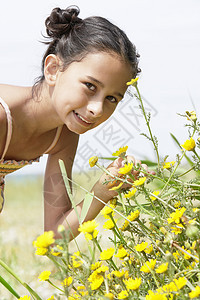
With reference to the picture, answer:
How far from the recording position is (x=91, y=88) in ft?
4.36

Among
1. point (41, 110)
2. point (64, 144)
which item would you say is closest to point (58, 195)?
point (64, 144)

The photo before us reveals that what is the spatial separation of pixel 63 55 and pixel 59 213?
657mm

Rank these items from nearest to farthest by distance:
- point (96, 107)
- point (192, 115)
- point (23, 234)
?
point (192, 115), point (96, 107), point (23, 234)

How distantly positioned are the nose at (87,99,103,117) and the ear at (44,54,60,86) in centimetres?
26

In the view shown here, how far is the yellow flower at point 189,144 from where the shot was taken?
84 cm

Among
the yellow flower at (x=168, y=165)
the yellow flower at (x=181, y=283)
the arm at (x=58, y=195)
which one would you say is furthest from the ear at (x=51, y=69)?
the yellow flower at (x=181, y=283)

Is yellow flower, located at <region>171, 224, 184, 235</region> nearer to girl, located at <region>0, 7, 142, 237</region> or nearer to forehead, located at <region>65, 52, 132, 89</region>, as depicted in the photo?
girl, located at <region>0, 7, 142, 237</region>

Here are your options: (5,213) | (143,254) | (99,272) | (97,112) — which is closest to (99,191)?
(97,112)

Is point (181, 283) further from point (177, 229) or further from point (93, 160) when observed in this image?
point (93, 160)

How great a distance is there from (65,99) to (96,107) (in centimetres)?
16

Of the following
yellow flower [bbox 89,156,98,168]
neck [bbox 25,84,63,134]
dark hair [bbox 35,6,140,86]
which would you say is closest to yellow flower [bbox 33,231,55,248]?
yellow flower [bbox 89,156,98,168]

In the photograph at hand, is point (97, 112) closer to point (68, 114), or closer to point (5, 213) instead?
point (68, 114)

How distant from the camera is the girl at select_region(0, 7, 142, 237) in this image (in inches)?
52.2

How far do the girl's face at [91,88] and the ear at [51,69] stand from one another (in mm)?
69
